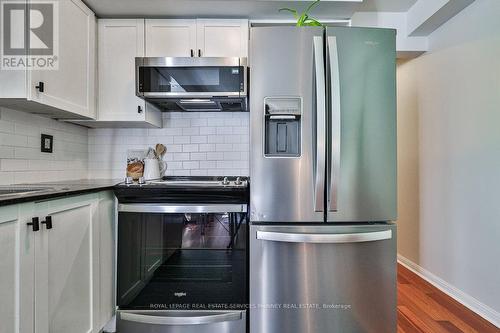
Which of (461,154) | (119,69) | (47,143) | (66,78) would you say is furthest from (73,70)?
(461,154)

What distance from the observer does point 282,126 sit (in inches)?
61.4

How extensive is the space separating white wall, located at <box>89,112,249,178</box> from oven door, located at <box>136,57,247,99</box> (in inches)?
19.2

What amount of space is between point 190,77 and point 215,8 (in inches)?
21.8

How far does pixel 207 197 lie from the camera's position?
5.25ft

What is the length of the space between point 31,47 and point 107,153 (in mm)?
1038

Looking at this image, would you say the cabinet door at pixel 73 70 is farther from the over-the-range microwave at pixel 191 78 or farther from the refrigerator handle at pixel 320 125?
the refrigerator handle at pixel 320 125

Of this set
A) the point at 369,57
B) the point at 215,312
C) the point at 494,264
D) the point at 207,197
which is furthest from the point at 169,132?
the point at 494,264

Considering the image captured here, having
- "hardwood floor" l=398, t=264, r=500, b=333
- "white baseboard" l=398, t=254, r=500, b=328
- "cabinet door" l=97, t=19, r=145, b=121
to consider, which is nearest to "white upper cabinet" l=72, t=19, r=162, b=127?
"cabinet door" l=97, t=19, r=145, b=121

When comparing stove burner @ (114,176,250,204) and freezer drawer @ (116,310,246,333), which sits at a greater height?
stove burner @ (114,176,250,204)

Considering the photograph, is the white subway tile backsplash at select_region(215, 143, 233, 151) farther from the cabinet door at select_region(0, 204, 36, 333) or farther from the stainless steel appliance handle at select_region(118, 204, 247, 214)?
the cabinet door at select_region(0, 204, 36, 333)

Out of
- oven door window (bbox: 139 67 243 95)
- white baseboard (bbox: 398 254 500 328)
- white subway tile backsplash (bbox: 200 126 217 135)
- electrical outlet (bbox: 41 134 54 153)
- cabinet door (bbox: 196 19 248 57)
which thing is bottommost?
white baseboard (bbox: 398 254 500 328)

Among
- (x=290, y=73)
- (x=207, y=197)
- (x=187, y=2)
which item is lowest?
(x=207, y=197)

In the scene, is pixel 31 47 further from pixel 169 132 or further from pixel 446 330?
pixel 446 330

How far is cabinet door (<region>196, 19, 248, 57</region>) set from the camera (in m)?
1.99
